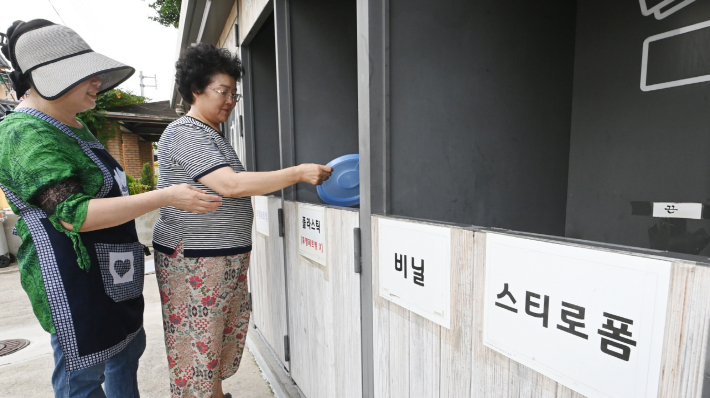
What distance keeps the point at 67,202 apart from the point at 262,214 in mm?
1462

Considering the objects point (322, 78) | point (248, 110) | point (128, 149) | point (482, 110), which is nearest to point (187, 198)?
point (322, 78)

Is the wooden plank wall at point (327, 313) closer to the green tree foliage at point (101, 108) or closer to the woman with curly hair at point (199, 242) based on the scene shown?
the woman with curly hair at point (199, 242)

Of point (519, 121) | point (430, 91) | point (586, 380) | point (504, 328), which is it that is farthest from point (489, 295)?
point (519, 121)

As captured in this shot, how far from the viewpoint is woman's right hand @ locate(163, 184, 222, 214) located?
4.19 ft

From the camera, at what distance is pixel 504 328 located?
2.83 ft

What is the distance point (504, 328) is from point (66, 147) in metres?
1.42

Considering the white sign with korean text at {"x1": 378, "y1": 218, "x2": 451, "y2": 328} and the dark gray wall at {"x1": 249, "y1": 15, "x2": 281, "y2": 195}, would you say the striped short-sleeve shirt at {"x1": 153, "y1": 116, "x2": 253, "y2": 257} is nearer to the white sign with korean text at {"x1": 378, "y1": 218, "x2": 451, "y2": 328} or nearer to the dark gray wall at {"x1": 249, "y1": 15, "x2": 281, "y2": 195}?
the white sign with korean text at {"x1": 378, "y1": 218, "x2": 451, "y2": 328}

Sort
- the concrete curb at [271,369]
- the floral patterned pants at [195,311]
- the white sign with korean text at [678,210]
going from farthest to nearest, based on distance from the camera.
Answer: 1. the concrete curb at [271,369]
2. the floral patterned pants at [195,311]
3. the white sign with korean text at [678,210]

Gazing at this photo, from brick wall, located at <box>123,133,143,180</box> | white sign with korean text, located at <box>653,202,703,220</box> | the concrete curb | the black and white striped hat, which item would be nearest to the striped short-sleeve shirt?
the black and white striped hat

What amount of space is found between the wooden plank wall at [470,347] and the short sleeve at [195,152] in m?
0.69

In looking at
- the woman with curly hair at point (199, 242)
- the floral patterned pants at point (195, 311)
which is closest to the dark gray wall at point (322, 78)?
the woman with curly hair at point (199, 242)

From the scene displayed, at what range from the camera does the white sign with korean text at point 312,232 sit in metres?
1.72

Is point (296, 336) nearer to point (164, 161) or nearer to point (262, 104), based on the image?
point (164, 161)

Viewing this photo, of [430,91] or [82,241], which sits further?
[430,91]
